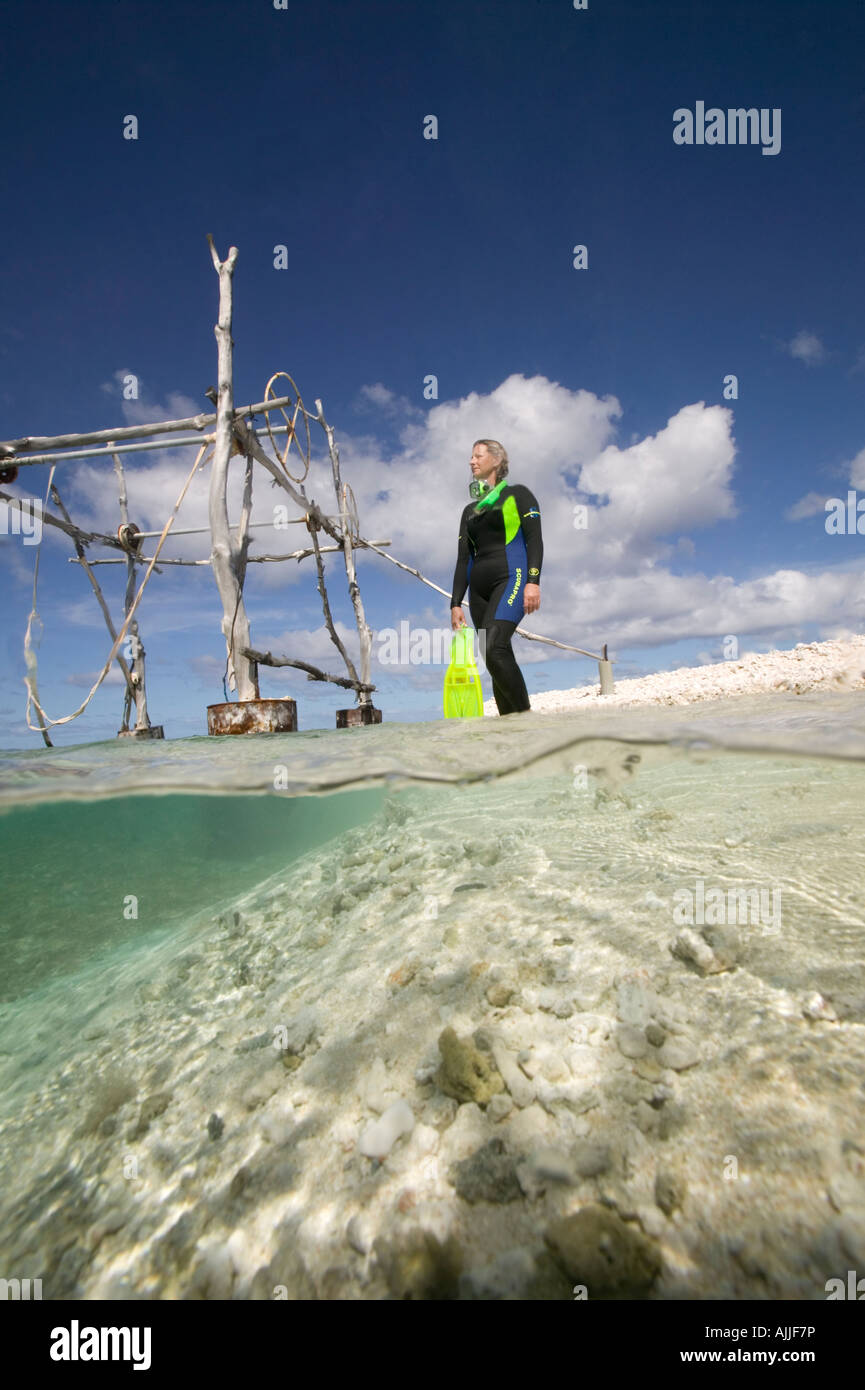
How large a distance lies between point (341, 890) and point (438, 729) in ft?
6.94

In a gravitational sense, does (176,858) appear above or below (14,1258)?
below

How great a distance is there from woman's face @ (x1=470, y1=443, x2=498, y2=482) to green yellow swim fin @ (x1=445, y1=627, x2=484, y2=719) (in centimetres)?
201

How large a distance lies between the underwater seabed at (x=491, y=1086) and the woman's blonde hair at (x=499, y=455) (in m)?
3.72

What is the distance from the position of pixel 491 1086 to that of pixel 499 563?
5.48 m

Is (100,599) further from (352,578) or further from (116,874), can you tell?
(116,874)

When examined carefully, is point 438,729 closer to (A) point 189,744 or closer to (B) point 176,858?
(A) point 189,744

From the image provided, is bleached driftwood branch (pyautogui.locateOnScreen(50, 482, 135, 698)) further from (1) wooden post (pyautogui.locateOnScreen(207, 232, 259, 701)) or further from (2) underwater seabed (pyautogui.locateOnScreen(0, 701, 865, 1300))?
(2) underwater seabed (pyautogui.locateOnScreen(0, 701, 865, 1300))

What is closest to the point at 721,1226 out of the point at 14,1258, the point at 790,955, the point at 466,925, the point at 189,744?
the point at 790,955

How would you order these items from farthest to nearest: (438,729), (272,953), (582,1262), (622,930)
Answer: (438,729)
(272,953)
(622,930)
(582,1262)

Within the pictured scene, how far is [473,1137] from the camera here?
2.04 m

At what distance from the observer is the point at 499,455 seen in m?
6.86

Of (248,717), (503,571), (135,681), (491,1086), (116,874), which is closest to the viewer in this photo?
(491,1086)

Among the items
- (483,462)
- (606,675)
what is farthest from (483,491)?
(606,675)

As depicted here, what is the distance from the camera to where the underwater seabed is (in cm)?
164
